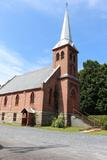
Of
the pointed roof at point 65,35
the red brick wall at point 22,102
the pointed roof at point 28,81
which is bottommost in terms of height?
the red brick wall at point 22,102

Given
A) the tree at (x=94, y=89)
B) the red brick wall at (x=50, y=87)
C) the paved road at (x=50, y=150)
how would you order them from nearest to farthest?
the paved road at (x=50, y=150), the red brick wall at (x=50, y=87), the tree at (x=94, y=89)

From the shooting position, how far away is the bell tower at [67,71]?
124ft

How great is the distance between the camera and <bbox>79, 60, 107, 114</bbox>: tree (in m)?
48.2

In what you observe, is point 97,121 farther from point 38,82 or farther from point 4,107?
point 4,107

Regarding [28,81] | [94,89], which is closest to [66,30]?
[28,81]

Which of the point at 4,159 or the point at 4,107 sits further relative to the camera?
the point at 4,107

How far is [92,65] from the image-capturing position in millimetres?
53719

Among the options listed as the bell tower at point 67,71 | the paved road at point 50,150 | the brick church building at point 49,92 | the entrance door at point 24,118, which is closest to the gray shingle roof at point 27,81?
the brick church building at point 49,92

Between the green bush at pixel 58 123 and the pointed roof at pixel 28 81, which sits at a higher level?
the pointed roof at pixel 28 81

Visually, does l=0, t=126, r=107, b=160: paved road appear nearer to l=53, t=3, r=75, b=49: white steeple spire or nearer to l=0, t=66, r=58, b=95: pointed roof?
l=0, t=66, r=58, b=95: pointed roof

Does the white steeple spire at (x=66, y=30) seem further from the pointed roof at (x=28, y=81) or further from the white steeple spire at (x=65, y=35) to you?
Answer: the pointed roof at (x=28, y=81)

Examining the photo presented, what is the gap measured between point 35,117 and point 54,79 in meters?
7.30

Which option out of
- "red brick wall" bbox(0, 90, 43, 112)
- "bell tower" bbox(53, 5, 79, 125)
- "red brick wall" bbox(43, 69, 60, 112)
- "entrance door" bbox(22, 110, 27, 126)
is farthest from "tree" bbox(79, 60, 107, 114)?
"entrance door" bbox(22, 110, 27, 126)

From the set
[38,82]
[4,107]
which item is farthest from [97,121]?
[4,107]
